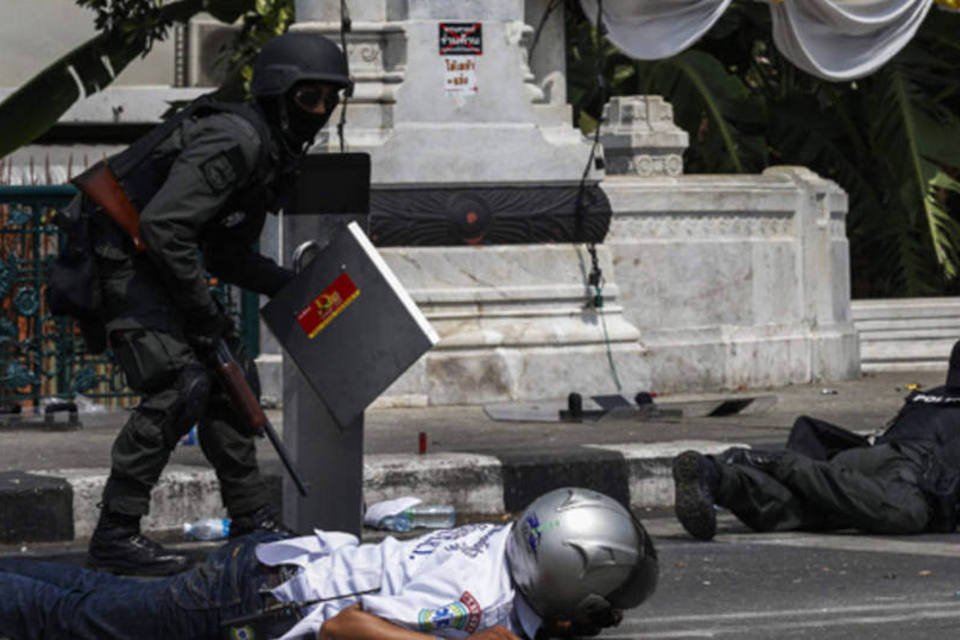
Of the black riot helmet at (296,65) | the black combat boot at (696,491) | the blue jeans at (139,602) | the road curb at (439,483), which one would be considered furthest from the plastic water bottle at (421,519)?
the blue jeans at (139,602)

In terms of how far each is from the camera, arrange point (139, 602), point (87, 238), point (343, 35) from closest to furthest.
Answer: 1. point (139, 602)
2. point (87, 238)
3. point (343, 35)

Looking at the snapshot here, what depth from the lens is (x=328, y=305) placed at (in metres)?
7.38

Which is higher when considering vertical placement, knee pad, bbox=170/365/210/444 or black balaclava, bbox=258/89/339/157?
black balaclava, bbox=258/89/339/157

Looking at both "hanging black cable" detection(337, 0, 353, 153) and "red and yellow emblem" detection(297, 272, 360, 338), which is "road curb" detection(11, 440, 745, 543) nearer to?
"red and yellow emblem" detection(297, 272, 360, 338)

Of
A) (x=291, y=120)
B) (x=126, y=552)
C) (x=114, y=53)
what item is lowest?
(x=126, y=552)

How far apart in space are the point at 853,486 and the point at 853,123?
36.3ft

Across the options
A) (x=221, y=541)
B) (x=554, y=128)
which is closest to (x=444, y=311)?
(x=554, y=128)

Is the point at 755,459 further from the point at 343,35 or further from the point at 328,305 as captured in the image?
the point at 343,35

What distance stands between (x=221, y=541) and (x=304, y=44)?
2.14 metres

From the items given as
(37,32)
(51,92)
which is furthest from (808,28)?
(37,32)

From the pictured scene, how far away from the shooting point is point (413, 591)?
17.8ft

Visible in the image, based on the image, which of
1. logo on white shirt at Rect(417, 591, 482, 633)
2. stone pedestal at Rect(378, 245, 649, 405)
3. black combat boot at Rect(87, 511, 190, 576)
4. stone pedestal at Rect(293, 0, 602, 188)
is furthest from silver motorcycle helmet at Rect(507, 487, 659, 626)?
stone pedestal at Rect(293, 0, 602, 188)

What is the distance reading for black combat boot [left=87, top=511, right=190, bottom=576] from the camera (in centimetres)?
751

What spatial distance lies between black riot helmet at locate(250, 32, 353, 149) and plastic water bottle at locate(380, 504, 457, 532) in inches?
75.5
